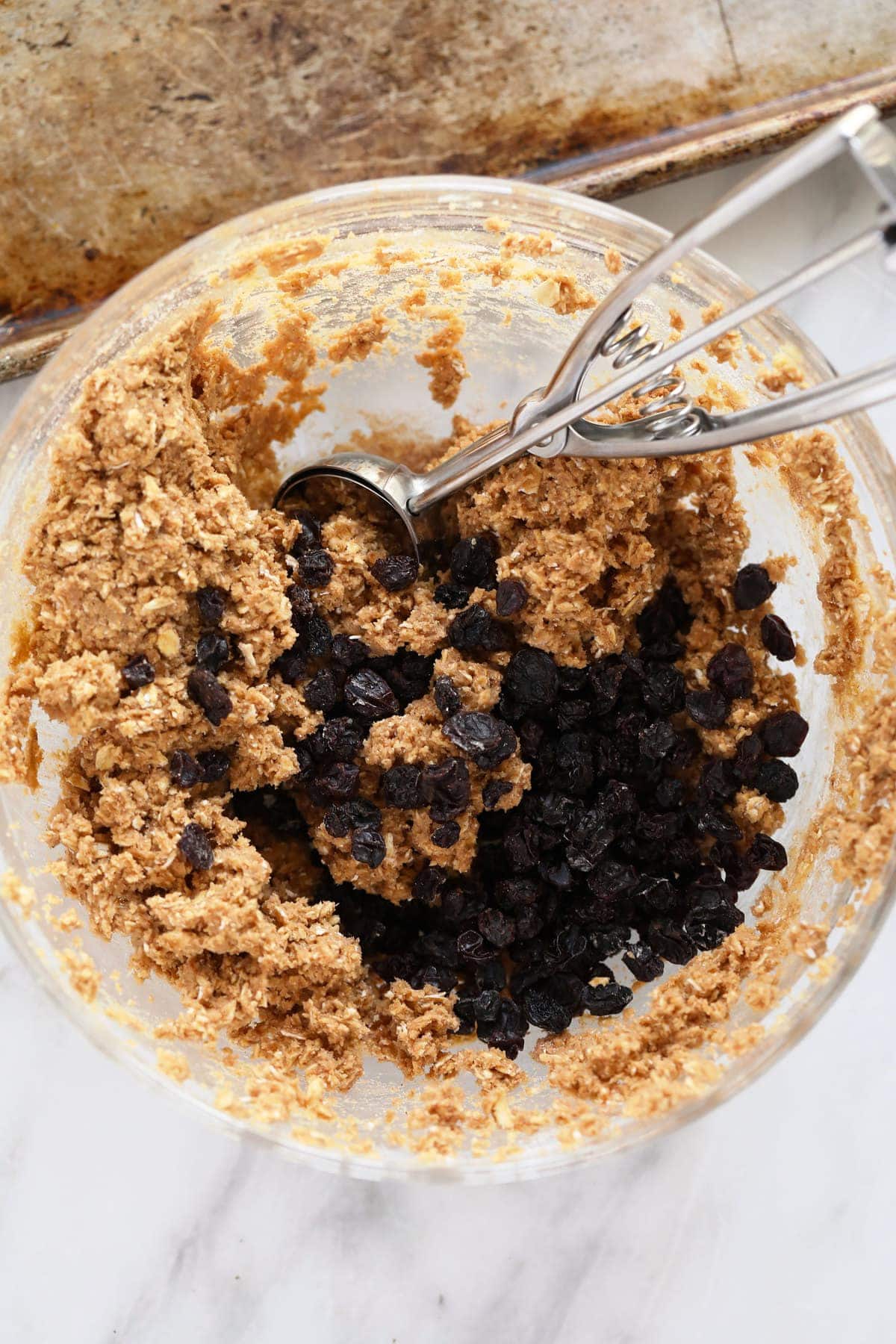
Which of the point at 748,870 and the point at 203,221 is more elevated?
the point at 203,221

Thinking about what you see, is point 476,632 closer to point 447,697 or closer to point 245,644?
point 447,697

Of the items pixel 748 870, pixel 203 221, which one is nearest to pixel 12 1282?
pixel 748 870

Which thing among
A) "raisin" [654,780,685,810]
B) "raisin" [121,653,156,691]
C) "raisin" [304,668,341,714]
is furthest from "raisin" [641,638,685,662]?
"raisin" [121,653,156,691]

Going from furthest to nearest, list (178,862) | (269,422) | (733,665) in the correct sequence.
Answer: (269,422)
(733,665)
(178,862)

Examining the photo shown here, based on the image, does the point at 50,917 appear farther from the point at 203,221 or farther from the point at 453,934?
the point at 203,221

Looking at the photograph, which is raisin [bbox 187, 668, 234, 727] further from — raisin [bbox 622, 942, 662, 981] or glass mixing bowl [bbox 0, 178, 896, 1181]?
raisin [bbox 622, 942, 662, 981]

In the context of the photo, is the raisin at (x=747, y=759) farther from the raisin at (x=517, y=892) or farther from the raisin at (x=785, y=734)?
the raisin at (x=517, y=892)

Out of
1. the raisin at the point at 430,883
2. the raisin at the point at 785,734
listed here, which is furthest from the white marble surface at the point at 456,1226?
the raisin at the point at 430,883

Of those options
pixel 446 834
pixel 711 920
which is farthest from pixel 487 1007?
pixel 711 920
